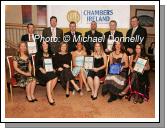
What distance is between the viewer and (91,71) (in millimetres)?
4141

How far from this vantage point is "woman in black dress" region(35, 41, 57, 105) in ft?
13.4

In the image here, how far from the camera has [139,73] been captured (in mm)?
4109

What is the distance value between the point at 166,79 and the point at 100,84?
2.82ft

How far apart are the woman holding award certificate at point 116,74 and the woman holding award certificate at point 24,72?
0.95 m

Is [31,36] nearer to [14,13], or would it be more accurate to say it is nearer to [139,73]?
[14,13]

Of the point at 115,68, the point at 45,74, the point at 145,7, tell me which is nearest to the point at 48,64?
the point at 45,74

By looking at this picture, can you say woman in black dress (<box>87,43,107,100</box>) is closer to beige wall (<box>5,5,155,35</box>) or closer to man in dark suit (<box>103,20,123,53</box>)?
man in dark suit (<box>103,20,123,53</box>)

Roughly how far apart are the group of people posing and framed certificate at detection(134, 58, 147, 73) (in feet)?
0.13

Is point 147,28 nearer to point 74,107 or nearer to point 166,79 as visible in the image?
point 166,79

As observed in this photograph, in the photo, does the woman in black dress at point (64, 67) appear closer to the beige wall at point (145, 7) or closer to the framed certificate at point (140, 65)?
the framed certificate at point (140, 65)

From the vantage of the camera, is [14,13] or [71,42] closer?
[14,13]

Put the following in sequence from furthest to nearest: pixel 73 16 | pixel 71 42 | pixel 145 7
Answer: pixel 71 42
pixel 73 16
pixel 145 7

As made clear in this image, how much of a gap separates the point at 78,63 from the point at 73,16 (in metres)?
0.61

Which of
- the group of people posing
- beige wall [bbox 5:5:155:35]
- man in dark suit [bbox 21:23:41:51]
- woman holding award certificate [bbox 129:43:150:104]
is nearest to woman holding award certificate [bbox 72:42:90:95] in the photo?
the group of people posing
